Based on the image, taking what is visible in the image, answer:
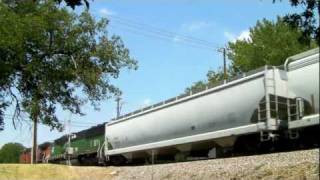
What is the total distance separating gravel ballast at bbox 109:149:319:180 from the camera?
15.5 m

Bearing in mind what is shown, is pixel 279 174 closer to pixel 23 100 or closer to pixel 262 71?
pixel 262 71

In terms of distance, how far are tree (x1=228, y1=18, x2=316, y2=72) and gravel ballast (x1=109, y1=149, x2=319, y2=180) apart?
27860mm

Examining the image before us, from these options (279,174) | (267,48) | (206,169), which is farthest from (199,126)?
(267,48)

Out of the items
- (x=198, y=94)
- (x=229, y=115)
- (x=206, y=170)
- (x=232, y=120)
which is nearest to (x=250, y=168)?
(x=206, y=170)

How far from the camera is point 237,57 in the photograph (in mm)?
53500

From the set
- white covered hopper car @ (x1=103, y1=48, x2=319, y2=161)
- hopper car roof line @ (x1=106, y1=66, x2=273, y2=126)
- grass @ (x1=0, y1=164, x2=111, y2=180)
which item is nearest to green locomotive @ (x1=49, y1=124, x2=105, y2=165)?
hopper car roof line @ (x1=106, y1=66, x2=273, y2=126)

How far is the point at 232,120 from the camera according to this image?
775 inches

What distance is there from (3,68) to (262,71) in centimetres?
1050

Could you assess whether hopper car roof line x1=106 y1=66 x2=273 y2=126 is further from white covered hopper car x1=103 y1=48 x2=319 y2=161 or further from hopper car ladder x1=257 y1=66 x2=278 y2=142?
hopper car ladder x1=257 y1=66 x2=278 y2=142

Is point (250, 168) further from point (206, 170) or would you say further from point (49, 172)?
point (49, 172)

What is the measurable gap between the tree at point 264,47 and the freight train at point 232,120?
848 inches

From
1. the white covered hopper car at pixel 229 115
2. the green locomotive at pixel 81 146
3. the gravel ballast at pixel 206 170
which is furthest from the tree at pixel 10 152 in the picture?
the white covered hopper car at pixel 229 115

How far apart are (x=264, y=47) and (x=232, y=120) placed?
106 feet

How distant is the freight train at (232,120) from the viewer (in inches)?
618
